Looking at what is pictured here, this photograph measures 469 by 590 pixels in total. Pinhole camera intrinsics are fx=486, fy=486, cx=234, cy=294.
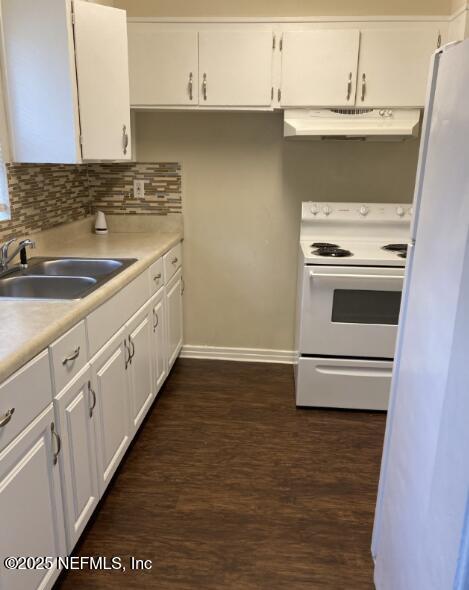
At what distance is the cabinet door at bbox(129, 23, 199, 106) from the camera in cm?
269

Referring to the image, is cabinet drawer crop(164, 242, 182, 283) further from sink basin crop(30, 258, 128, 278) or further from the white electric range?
the white electric range

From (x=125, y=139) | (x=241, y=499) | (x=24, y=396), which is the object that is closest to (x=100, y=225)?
(x=125, y=139)

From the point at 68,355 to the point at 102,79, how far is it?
4.68 feet

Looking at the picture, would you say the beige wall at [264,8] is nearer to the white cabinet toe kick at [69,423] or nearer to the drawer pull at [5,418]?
the white cabinet toe kick at [69,423]

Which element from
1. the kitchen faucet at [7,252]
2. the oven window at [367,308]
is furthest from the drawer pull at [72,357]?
the oven window at [367,308]

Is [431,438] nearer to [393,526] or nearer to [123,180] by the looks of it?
[393,526]

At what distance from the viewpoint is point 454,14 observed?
2.53 meters

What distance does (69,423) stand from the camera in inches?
60.9

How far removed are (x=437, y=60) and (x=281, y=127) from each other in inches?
74.7

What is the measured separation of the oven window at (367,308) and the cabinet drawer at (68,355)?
4.86ft

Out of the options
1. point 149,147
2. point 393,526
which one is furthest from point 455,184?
point 149,147

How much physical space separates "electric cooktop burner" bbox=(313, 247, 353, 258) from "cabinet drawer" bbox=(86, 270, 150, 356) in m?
0.97

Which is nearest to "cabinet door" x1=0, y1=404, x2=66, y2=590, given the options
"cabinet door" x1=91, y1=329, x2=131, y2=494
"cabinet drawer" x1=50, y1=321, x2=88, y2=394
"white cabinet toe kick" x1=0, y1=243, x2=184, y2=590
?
"white cabinet toe kick" x1=0, y1=243, x2=184, y2=590

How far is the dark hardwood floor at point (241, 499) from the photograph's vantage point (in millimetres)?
1691
